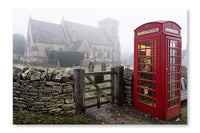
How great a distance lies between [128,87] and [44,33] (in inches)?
829

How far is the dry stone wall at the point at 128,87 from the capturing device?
12.3ft

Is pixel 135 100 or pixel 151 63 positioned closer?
pixel 151 63

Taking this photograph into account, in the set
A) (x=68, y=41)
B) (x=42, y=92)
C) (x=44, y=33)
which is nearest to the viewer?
(x=42, y=92)

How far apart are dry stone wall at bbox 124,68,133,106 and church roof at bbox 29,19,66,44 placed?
801 inches

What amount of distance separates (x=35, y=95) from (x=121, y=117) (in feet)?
7.25

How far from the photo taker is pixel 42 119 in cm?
271

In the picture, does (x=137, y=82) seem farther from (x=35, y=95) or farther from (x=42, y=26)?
(x=42, y=26)

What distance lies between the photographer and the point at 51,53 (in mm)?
17125

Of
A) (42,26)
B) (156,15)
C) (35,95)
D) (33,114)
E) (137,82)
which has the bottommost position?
(33,114)

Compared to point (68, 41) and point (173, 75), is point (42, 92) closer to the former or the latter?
point (173, 75)

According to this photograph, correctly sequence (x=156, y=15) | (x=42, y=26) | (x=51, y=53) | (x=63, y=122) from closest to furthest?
(x=63, y=122), (x=156, y=15), (x=51, y=53), (x=42, y=26)

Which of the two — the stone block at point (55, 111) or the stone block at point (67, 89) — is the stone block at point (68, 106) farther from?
the stone block at point (67, 89)

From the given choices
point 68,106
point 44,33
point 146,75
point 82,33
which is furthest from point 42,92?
point 82,33

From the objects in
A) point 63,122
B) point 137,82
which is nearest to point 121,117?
point 137,82
